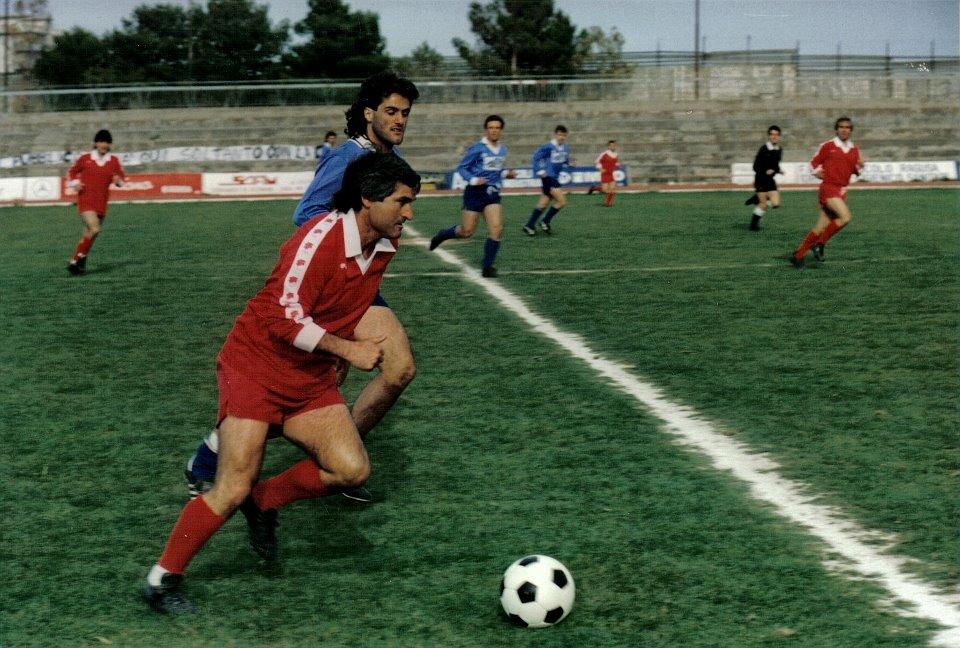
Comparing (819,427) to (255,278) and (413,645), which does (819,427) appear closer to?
(413,645)

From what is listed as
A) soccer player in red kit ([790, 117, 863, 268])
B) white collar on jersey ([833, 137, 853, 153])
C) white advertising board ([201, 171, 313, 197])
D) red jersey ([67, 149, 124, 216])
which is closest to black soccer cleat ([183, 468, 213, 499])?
soccer player in red kit ([790, 117, 863, 268])

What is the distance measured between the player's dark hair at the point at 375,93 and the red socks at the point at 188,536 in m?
2.50

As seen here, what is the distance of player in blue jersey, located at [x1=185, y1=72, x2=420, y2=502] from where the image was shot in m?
5.42

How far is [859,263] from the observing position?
13.9 m

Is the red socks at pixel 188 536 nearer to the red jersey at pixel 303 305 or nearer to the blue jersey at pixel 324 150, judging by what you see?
the red jersey at pixel 303 305

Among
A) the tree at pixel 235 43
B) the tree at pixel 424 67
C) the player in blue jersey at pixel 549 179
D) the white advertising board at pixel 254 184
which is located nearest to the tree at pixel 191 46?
the tree at pixel 235 43

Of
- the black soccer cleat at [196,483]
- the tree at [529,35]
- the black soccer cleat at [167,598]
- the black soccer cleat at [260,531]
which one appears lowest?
the black soccer cleat at [167,598]

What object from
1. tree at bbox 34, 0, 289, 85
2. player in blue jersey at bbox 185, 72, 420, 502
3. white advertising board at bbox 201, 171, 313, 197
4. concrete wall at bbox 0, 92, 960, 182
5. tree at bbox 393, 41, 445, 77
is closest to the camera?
player in blue jersey at bbox 185, 72, 420, 502

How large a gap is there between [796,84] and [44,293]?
38979mm

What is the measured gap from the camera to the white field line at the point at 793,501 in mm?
3810

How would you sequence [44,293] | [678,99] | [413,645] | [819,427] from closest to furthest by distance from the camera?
[413,645] → [819,427] → [44,293] → [678,99]

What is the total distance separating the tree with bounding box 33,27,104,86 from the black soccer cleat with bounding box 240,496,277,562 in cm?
5601

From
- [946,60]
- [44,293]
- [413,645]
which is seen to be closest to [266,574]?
[413,645]

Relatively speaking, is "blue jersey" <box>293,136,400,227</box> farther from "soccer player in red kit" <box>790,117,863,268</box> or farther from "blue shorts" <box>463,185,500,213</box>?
"soccer player in red kit" <box>790,117,863,268</box>
